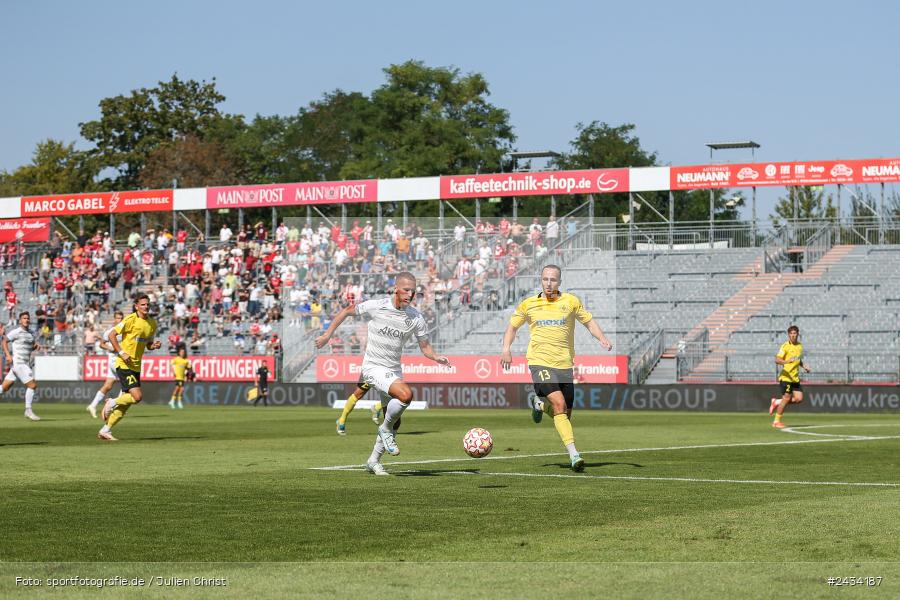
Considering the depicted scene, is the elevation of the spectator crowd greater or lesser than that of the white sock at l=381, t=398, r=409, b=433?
greater

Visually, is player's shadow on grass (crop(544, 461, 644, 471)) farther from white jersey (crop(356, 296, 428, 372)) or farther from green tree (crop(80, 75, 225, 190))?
green tree (crop(80, 75, 225, 190))

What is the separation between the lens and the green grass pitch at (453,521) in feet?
26.0

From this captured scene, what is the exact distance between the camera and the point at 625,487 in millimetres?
13922

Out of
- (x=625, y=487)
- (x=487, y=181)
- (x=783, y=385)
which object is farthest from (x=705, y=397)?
(x=625, y=487)

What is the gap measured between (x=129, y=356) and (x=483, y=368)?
26136 millimetres

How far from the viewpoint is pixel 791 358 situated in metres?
28.4

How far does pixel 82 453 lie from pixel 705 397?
27173 mm

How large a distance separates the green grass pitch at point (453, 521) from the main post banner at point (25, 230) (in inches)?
1953

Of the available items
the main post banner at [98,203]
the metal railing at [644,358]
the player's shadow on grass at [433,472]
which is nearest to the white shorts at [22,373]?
the player's shadow on grass at [433,472]

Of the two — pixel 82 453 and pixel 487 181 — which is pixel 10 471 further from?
pixel 487 181

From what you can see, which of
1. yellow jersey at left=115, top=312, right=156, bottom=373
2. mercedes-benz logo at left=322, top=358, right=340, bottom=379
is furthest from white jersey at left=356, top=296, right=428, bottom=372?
mercedes-benz logo at left=322, top=358, right=340, bottom=379

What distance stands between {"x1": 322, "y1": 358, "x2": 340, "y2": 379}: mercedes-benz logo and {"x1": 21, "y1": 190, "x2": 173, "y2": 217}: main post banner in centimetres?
1988

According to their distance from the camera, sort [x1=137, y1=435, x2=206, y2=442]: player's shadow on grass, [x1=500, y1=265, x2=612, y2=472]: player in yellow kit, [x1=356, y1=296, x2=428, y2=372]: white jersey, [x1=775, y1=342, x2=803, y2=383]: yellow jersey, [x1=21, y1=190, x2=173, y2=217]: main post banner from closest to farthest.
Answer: [x1=356, y1=296, x2=428, y2=372]: white jersey → [x1=500, y1=265, x2=612, y2=472]: player in yellow kit → [x1=137, y1=435, x2=206, y2=442]: player's shadow on grass → [x1=775, y1=342, x2=803, y2=383]: yellow jersey → [x1=21, y1=190, x2=173, y2=217]: main post banner

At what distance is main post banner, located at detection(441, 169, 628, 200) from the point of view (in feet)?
189
